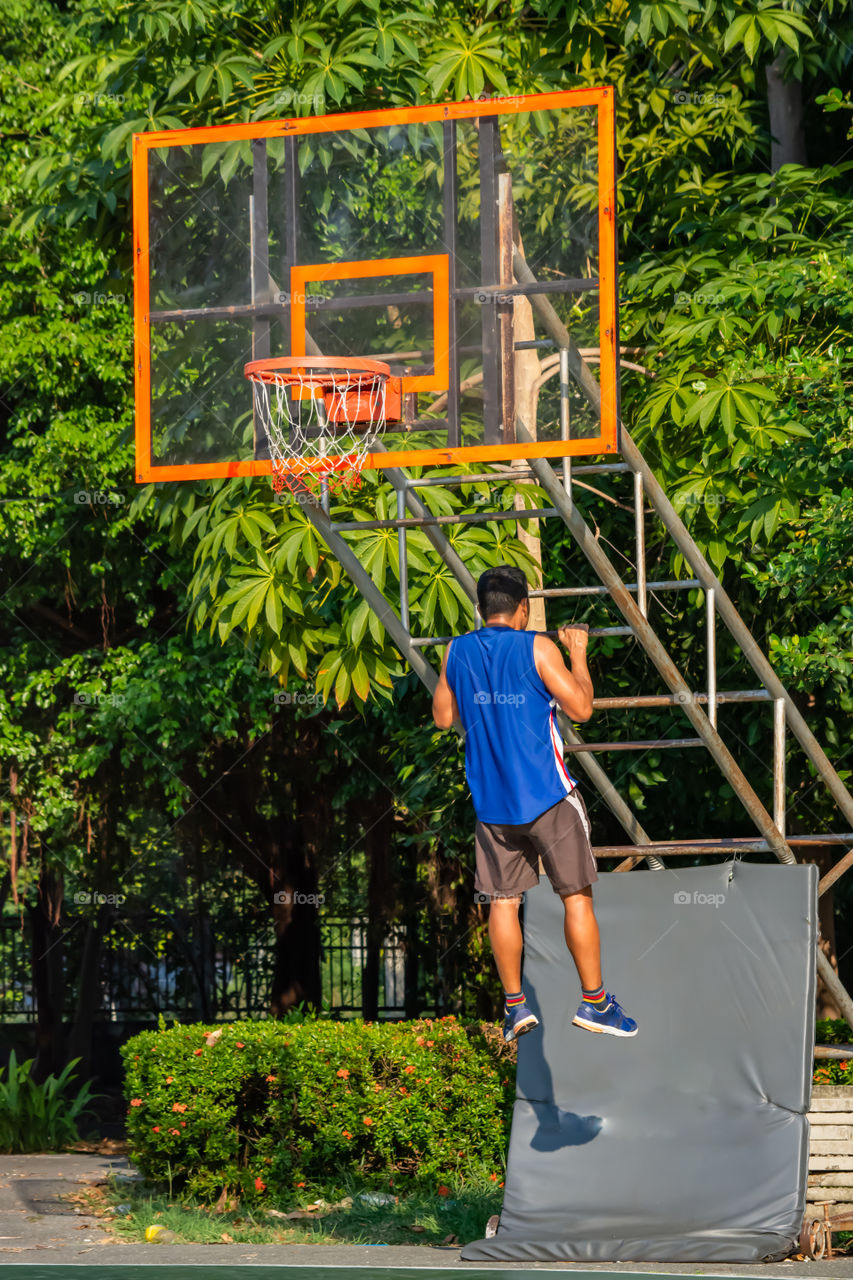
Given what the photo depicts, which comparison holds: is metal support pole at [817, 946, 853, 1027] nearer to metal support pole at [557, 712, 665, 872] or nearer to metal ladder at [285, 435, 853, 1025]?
metal ladder at [285, 435, 853, 1025]

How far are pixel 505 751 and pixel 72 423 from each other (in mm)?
6781

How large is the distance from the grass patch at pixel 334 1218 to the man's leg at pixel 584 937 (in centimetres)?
219

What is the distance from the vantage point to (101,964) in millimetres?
20359

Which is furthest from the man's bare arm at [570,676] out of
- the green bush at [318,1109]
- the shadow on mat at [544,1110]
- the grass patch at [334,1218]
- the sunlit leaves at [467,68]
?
the green bush at [318,1109]

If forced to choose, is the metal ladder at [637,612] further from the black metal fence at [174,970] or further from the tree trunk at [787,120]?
the black metal fence at [174,970]

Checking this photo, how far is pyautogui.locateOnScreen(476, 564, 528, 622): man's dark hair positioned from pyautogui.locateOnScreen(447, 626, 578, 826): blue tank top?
13 centimetres

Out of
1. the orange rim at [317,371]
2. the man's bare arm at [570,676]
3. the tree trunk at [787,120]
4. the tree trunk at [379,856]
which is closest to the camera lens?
the man's bare arm at [570,676]

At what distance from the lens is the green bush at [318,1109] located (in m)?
9.04

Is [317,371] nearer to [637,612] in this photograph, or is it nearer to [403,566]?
[403,566]

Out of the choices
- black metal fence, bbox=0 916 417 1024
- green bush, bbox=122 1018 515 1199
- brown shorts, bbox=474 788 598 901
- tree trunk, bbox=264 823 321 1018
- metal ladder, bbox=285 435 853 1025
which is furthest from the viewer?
black metal fence, bbox=0 916 417 1024

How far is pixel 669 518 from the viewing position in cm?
733

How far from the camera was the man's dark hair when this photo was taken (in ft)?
22.0

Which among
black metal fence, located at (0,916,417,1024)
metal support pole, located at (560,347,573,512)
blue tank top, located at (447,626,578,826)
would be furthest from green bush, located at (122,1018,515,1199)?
black metal fence, located at (0,916,417,1024)

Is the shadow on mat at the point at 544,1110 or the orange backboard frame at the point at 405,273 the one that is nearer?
the orange backboard frame at the point at 405,273
